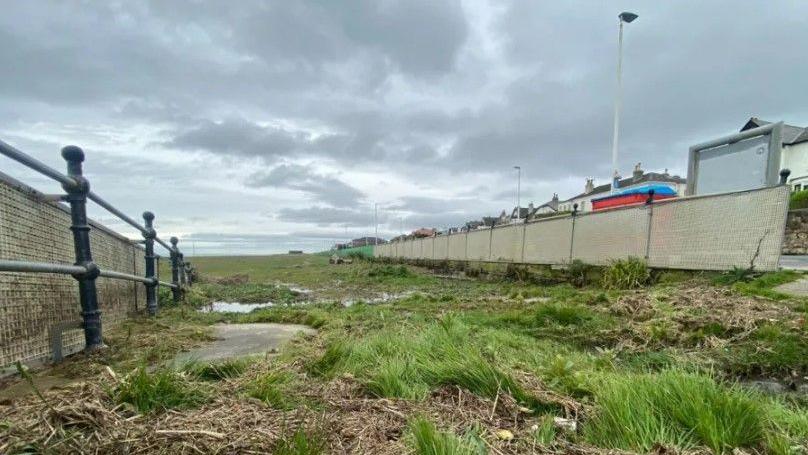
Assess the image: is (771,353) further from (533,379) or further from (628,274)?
(628,274)

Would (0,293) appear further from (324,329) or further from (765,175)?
(765,175)

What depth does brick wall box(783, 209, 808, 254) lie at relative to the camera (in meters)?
15.2

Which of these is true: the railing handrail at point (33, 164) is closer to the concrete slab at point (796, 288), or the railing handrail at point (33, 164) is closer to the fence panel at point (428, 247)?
the concrete slab at point (796, 288)

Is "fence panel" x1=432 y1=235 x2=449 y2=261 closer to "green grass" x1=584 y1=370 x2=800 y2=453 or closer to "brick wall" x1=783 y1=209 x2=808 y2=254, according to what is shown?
"brick wall" x1=783 y1=209 x2=808 y2=254

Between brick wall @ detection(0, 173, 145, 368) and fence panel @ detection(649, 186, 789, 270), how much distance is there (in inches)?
355

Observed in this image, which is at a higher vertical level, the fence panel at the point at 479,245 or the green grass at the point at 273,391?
the green grass at the point at 273,391

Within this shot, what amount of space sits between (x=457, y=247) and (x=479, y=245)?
3.42m

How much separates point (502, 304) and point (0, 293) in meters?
6.38

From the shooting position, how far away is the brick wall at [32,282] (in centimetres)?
238

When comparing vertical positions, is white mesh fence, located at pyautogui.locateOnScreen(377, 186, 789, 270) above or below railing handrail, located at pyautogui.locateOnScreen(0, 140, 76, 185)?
below

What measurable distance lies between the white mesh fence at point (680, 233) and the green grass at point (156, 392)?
8.15 metres

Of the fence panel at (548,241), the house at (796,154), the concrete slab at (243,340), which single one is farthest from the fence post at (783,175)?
the house at (796,154)

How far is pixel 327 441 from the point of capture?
136cm

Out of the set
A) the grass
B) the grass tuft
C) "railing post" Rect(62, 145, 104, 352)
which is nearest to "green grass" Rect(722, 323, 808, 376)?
the grass
